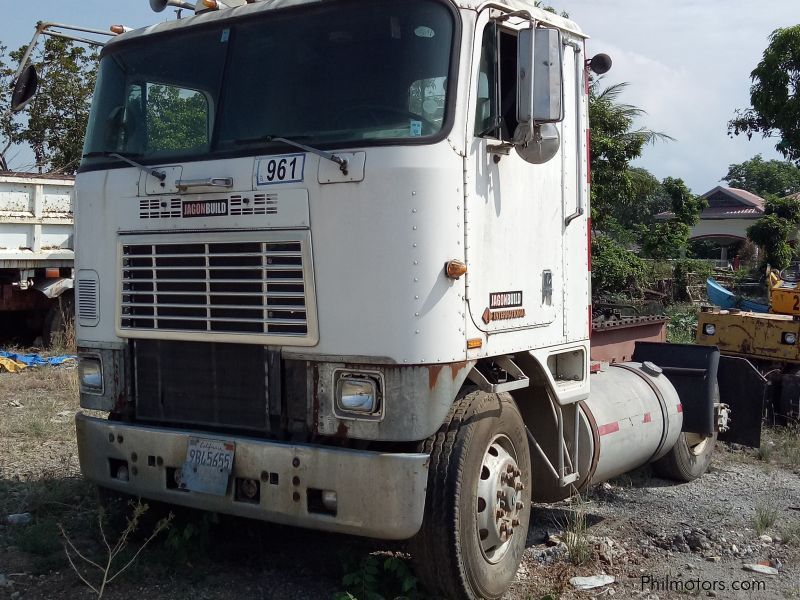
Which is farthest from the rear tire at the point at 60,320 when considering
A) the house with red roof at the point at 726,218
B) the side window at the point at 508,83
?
the house with red roof at the point at 726,218

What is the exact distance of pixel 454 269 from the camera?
13.1ft

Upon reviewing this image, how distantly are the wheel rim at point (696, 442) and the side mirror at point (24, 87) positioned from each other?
219 inches

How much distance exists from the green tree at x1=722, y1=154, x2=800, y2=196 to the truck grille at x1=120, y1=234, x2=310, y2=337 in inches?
2366

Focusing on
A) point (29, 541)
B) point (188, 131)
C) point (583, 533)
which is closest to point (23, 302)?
point (29, 541)

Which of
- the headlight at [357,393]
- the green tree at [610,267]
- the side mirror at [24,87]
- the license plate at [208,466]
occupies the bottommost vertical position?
the license plate at [208,466]

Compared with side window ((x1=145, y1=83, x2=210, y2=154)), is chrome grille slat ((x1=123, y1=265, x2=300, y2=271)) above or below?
below

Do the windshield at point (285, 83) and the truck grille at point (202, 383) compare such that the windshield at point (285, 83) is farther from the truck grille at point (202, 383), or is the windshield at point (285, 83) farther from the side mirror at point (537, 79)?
the truck grille at point (202, 383)

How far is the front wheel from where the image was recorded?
13.5 feet

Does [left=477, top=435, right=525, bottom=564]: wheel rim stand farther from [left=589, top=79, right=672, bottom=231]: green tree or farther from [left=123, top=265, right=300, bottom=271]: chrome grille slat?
[left=589, top=79, right=672, bottom=231]: green tree

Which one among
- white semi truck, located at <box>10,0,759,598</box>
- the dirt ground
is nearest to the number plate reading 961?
white semi truck, located at <box>10,0,759,598</box>

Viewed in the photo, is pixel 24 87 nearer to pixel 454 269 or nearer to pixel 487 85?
pixel 487 85

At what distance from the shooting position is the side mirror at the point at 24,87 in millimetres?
4941

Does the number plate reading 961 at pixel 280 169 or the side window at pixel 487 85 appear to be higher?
the side window at pixel 487 85

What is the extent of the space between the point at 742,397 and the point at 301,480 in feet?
16.0
